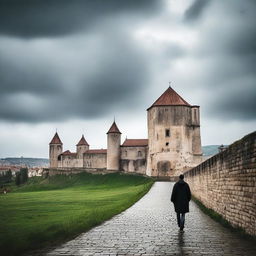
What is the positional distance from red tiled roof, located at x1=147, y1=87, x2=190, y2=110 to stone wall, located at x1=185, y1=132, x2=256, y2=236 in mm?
59392

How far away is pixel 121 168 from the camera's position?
8800 cm

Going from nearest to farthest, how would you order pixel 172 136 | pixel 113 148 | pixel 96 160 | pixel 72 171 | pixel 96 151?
pixel 172 136 < pixel 72 171 < pixel 113 148 < pixel 96 160 < pixel 96 151

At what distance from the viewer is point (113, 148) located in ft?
292

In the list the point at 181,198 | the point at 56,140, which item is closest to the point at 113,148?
the point at 56,140

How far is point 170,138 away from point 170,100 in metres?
7.41

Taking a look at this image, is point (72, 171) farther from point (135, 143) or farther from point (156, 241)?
point (156, 241)

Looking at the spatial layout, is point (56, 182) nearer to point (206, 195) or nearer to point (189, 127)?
point (189, 127)

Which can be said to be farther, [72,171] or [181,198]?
[72,171]

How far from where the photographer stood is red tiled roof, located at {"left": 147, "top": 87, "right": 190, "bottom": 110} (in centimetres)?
7538

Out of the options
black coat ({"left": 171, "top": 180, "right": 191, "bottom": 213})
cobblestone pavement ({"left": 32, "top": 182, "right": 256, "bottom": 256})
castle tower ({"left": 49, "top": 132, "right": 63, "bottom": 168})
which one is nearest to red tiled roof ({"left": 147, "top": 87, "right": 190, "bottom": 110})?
castle tower ({"left": 49, "top": 132, "right": 63, "bottom": 168})

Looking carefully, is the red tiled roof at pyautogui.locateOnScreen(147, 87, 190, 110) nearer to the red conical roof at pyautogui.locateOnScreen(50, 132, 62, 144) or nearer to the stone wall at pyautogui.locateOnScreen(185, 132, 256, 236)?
the red conical roof at pyautogui.locateOnScreen(50, 132, 62, 144)

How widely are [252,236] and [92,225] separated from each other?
536 cm

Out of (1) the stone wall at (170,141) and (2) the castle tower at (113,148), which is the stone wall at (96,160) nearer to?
(2) the castle tower at (113,148)

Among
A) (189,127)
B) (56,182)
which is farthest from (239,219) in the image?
A: (56,182)
